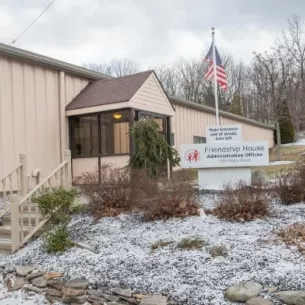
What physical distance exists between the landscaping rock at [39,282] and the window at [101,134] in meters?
6.43

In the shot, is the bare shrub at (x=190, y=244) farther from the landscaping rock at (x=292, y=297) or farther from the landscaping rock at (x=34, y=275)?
the landscaping rock at (x=34, y=275)

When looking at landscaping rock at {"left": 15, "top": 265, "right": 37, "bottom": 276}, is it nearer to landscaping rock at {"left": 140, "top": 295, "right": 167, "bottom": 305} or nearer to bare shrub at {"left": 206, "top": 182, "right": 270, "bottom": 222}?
landscaping rock at {"left": 140, "top": 295, "right": 167, "bottom": 305}

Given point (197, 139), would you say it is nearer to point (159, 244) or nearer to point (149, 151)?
point (149, 151)

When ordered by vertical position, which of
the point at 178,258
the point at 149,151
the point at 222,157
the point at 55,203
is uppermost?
the point at 149,151

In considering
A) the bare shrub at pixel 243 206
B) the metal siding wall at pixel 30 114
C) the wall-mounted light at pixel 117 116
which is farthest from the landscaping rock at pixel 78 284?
the wall-mounted light at pixel 117 116

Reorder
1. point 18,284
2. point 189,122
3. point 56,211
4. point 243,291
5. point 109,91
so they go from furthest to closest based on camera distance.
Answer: point 189,122 < point 109,91 < point 56,211 < point 18,284 < point 243,291

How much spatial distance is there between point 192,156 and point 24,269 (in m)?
4.44

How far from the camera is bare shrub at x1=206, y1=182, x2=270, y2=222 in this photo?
5613 mm

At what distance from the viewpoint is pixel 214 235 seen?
506 centimetres

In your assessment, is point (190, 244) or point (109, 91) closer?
point (190, 244)

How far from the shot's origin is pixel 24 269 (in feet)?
16.3

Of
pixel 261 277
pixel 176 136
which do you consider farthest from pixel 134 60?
pixel 261 277

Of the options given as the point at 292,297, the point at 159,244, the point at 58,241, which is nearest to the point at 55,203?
the point at 58,241

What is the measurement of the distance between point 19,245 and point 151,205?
6.77 feet
